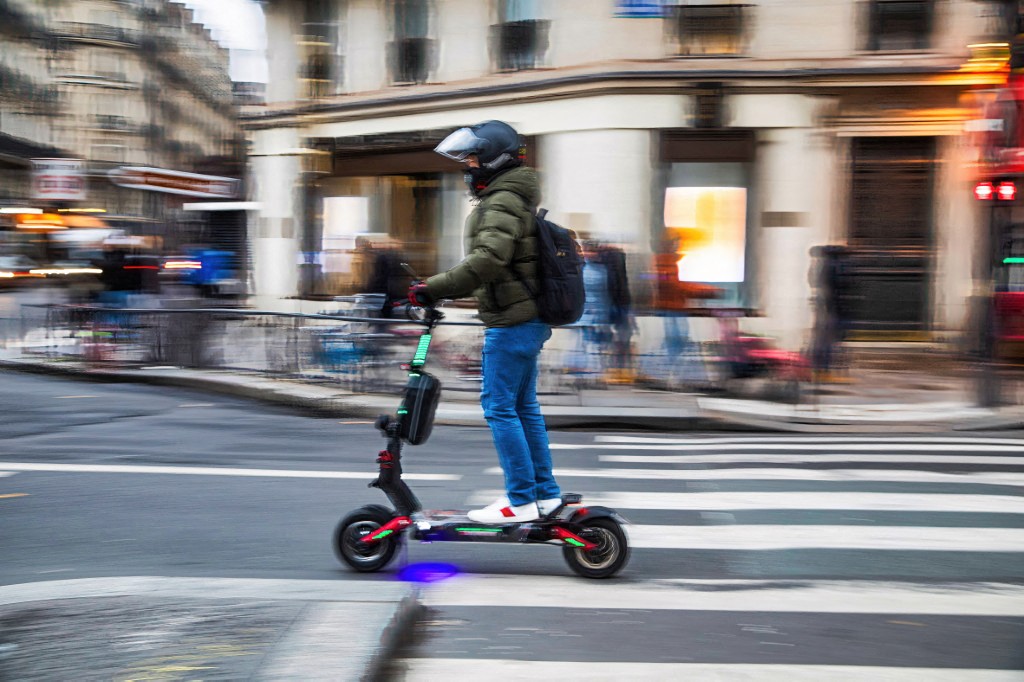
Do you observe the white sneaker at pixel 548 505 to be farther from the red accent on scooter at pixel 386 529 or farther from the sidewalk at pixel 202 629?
the sidewalk at pixel 202 629

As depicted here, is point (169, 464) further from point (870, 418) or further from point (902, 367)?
point (902, 367)

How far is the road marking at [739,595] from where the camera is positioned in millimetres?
4258

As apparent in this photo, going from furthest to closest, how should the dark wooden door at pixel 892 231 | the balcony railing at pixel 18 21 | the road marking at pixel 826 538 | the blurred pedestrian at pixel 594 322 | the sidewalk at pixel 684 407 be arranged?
the balcony railing at pixel 18 21 < the dark wooden door at pixel 892 231 < the blurred pedestrian at pixel 594 322 < the sidewalk at pixel 684 407 < the road marking at pixel 826 538

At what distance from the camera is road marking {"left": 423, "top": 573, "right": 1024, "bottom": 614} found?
168 inches

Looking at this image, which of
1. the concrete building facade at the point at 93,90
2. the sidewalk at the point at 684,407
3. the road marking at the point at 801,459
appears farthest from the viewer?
the concrete building facade at the point at 93,90

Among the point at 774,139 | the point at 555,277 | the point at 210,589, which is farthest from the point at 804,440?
the point at 774,139

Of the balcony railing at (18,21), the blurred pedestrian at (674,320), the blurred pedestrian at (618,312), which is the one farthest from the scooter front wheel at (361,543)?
the balcony railing at (18,21)

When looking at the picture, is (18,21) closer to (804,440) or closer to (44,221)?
(44,221)

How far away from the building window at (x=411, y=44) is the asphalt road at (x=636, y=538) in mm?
12670

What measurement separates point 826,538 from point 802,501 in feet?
3.15

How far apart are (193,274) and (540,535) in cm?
1368

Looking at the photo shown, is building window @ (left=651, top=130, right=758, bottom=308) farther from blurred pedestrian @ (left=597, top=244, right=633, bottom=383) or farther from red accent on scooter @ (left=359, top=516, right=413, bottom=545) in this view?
red accent on scooter @ (left=359, top=516, right=413, bottom=545)

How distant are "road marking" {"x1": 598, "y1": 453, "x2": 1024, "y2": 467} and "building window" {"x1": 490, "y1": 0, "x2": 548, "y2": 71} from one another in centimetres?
1203

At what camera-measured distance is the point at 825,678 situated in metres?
3.48
